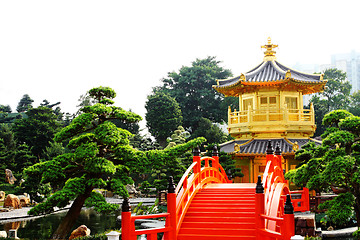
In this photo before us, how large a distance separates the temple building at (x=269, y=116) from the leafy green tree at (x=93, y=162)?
6.94 metres

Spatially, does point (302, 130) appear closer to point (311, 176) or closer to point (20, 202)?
point (311, 176)

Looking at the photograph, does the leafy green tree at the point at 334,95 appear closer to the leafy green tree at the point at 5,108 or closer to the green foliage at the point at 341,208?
the green foliage at the point at 341,208

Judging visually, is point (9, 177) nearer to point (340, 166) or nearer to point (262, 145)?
point (262, 145)

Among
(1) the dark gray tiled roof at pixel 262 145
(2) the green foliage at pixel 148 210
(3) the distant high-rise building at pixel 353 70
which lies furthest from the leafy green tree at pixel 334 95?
(3) the distant high-rise building at pixel 353 70

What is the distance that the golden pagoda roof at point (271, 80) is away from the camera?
18.5m

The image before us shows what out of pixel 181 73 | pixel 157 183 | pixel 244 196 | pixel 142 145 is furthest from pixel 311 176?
pixel 181 73

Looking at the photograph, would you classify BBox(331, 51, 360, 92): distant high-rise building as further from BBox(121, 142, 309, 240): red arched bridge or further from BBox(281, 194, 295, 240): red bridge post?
BBox(281, 194, 295, 240): red bridge post

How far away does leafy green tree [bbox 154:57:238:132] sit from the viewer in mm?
39094

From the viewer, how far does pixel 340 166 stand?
29.5ft

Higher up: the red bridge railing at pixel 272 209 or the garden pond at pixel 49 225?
the red bridge railing at pixel 272 209

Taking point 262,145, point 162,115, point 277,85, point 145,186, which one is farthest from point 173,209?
point 162,115

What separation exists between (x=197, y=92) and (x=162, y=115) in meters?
6.98

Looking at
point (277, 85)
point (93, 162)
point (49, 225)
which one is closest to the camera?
point (93, 162)

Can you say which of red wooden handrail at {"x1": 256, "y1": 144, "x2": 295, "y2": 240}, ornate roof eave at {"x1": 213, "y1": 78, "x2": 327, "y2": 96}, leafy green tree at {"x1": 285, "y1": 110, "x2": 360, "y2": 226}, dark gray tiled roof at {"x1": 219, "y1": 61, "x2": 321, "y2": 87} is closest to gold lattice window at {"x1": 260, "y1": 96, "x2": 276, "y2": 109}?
ornate roof eave at {"x1": 213, "y1": 78, "x2": 327, "y2": 96}
